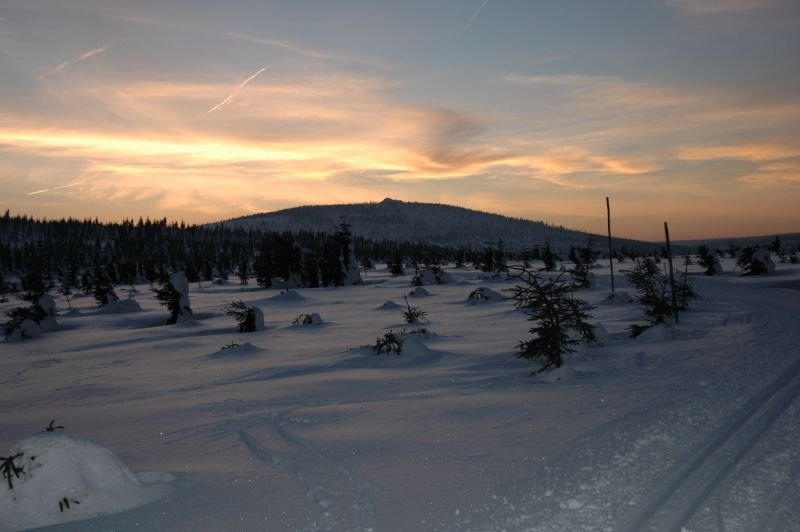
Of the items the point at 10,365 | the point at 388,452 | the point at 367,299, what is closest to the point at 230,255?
the point at 367,299

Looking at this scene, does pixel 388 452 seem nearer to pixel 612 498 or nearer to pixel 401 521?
pixel 401 521

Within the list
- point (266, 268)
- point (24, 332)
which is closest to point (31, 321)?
point (24, 332)

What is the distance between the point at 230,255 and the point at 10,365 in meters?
107

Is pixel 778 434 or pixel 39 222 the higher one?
pixel 39 222

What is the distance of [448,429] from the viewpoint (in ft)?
22.4

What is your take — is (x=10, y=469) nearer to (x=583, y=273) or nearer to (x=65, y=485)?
(x=65, y=485)

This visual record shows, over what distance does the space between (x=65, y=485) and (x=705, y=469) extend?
227 inches

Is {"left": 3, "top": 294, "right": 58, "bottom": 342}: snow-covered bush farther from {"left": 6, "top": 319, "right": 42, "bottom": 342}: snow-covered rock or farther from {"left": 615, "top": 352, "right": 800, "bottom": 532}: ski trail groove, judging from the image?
{"left": 615, "top": 352, "right": 800, "bottom": 532}: ski trail groove

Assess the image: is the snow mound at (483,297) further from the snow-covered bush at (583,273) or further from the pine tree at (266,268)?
the pine tree at (266,268)

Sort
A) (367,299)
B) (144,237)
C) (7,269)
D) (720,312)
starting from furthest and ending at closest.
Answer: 1. (144,237)
2. (7,269)
3. (367,299)
4. (720,312)

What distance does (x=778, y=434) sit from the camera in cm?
583

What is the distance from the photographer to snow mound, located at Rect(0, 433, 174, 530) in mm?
4492

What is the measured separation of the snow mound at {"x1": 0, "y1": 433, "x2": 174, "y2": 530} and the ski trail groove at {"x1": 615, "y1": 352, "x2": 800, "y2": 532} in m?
4.22

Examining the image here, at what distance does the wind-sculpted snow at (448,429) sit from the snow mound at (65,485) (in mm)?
189
